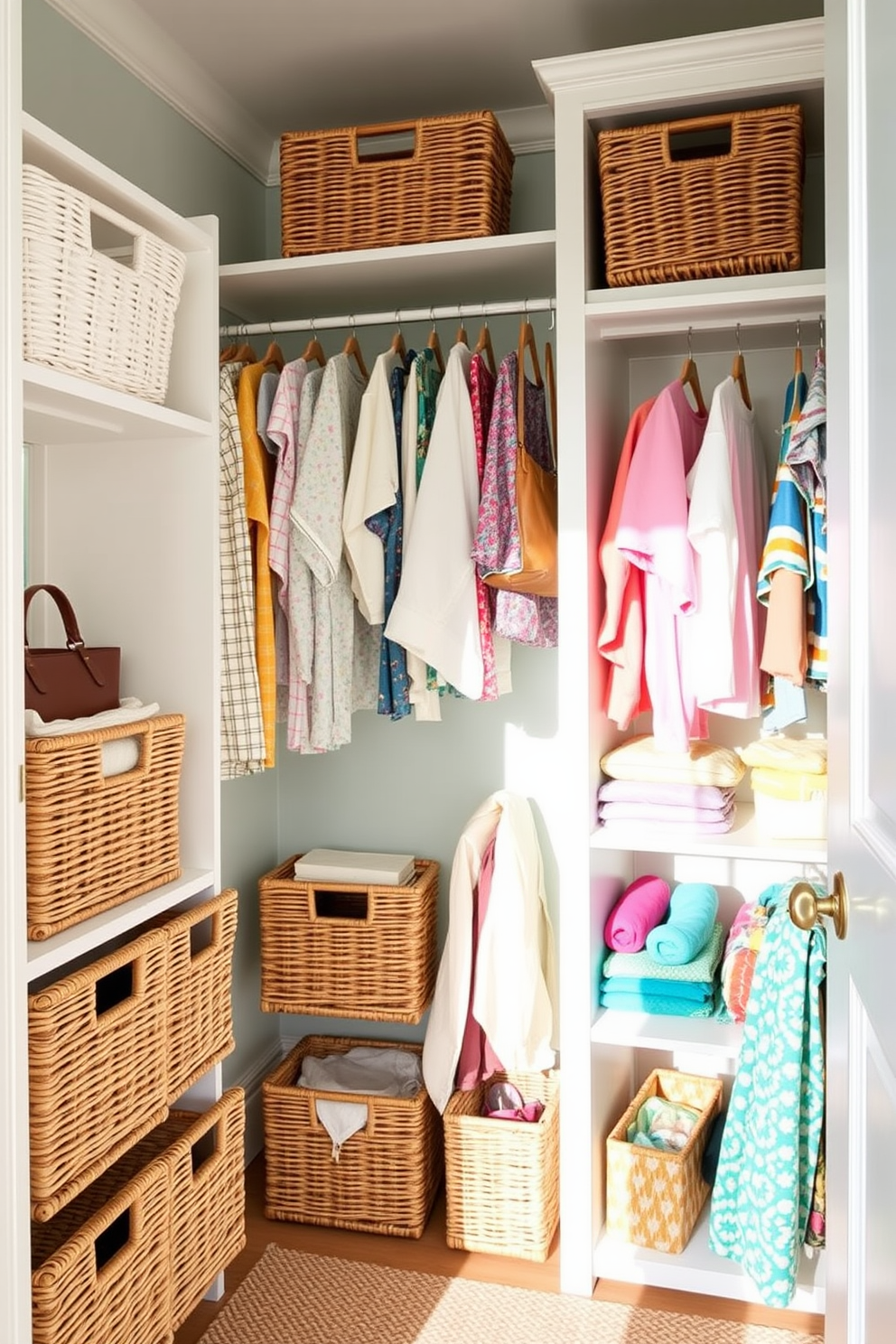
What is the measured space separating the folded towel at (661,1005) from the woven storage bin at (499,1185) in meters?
0.32

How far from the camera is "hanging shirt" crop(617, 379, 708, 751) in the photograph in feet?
6.93

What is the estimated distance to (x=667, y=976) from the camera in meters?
2.30

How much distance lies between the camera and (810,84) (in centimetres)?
204

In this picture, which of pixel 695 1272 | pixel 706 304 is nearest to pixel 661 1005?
pixel 695 1272

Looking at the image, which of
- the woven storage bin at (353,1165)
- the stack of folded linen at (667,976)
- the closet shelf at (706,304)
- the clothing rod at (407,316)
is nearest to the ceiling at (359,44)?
the clothing rod at (407,316)

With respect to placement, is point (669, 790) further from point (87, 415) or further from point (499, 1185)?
point (87, 415)

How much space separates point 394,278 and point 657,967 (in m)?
1.57

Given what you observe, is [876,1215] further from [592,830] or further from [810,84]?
[810,84]

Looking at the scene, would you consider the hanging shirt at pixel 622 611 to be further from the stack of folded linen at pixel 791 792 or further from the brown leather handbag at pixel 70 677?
the brown leather handbag at pixel 70 677

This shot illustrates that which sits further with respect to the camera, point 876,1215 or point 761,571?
point 761,571

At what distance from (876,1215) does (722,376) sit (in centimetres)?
198

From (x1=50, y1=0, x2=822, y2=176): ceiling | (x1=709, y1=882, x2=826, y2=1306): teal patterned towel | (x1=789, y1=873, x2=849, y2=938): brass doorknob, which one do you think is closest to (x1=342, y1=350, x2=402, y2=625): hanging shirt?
(x1=50, y1=0, x2=822, y2=176): ceiling

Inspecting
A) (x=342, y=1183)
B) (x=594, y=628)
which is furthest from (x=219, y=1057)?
(x=594, y=628)

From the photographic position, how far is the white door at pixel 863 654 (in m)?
0.99
